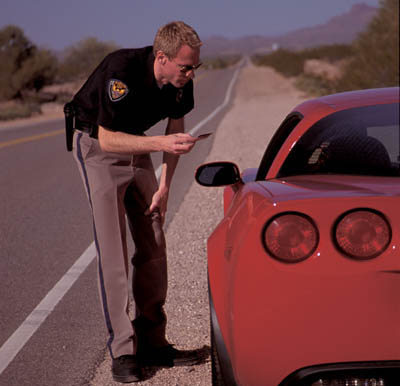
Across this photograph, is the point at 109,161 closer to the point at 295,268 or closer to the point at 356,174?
the point at 356,174

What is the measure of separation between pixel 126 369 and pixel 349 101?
1.82 m

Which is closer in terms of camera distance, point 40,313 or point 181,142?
point 181,142

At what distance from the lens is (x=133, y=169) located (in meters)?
3.93

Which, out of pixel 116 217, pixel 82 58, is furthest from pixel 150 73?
pixel 82 58

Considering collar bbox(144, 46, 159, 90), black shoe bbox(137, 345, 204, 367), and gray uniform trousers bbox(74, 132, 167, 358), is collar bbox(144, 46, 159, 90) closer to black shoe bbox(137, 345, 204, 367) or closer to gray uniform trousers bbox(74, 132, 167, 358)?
gray uniform trousers bbox(74, 132, 167, 358)

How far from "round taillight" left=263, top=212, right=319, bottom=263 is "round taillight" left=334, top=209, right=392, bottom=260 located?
0.09m

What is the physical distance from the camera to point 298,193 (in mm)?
2568

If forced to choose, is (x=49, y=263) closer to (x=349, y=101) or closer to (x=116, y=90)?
(x=116, y=90)

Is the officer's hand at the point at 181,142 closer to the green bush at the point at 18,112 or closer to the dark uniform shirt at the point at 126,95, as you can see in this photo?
the dark uniform shirt at the point at 126,95

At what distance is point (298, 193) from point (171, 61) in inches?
50.7

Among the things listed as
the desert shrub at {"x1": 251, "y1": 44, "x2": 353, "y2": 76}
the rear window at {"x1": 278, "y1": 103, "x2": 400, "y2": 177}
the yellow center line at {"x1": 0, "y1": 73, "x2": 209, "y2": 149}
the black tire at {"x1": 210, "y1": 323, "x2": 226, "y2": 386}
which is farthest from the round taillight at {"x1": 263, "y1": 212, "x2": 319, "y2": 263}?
the desert shrub at {"x1": 251, "y1": 44, "x2": 353, "y2": 76}

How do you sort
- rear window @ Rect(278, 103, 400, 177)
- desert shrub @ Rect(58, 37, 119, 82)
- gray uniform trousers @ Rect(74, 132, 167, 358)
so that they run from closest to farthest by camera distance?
rear window @ Rect(278, 103, 400, 177), gray uniform trousers @ Rect(74, 132, 167, 358), desert shrub @ Rect(58, 37, 119, 82)

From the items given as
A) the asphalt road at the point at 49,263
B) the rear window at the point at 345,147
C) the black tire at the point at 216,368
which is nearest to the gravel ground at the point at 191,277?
the asphalt road at the point at 49,263

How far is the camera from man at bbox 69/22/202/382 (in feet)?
11.9
